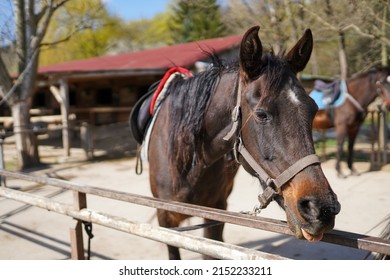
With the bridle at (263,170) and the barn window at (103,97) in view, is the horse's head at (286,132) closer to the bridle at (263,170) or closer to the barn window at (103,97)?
the bridle at (263,170)

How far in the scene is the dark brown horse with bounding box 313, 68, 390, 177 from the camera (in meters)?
6.31

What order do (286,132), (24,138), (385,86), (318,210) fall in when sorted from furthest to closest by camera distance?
(24,138)
(385,86)
(286,132)
(318,210)

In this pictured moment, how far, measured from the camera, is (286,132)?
4.65 ft

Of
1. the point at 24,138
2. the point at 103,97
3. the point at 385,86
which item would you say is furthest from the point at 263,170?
the point at 103,97

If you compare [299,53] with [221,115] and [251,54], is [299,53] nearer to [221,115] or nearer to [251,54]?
[251,54]

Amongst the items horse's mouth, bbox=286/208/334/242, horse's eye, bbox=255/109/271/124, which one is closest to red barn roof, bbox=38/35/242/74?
horse's eye, bbox=255/109/271/124

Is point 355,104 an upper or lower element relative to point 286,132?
lower

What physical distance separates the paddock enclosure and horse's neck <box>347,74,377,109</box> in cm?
140

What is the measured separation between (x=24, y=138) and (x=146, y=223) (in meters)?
7.24

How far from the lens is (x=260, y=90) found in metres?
1.55

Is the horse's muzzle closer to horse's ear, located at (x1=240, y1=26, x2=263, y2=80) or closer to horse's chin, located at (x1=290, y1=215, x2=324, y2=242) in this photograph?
horse's chin, located at (x1=290, y1=215, x2=324, y2=242)

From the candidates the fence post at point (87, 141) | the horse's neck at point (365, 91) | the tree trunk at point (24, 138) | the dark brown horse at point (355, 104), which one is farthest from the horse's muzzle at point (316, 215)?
the fence post at point (87, 141)

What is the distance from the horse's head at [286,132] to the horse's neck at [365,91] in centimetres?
554

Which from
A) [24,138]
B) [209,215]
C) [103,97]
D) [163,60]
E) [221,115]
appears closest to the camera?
[209,215]
